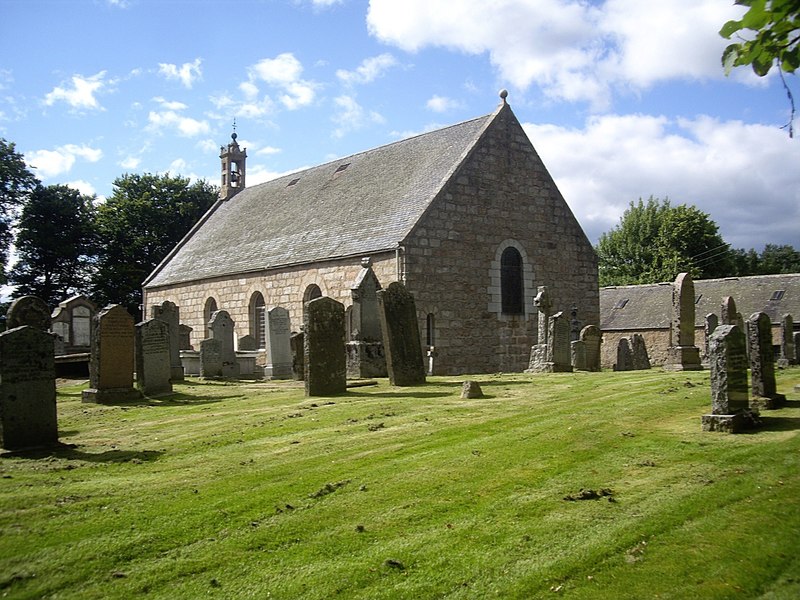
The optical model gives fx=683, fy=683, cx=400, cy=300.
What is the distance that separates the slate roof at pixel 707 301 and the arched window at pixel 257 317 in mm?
20803

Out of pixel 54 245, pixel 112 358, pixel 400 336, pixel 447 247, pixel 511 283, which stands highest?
pixel 54 245

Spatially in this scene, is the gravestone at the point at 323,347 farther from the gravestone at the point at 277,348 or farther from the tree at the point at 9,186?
the tree at the point at 9,186

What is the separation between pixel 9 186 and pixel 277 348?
34686 mm

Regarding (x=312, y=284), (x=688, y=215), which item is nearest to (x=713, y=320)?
(x=312, y=284)

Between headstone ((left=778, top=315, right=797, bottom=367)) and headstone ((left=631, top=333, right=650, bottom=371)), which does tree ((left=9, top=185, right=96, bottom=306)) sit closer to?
headstone ((left=631, top=333, right=650, bottom=371))

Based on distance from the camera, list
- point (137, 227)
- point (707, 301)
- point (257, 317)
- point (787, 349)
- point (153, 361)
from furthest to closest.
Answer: point (137, 227) → point (707, 301) → point (257, 317) → point (787, 349) → point (153, 361)

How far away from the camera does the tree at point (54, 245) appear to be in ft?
154

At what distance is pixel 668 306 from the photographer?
→ 3888 centimetres

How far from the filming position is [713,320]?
78.7 ft

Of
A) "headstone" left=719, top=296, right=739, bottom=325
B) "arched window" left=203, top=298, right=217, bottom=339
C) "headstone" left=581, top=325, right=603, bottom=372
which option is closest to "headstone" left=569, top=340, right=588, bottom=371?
"headstone" left=581, top=325, right=603, bottom=372

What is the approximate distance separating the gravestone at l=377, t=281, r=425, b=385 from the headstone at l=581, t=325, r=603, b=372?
7.58 metres

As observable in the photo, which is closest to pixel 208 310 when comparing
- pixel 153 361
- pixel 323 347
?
pixel 153 361

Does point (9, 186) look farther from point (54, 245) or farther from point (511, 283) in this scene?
point (511, 283)

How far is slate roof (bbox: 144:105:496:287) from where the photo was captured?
81.2 feet
